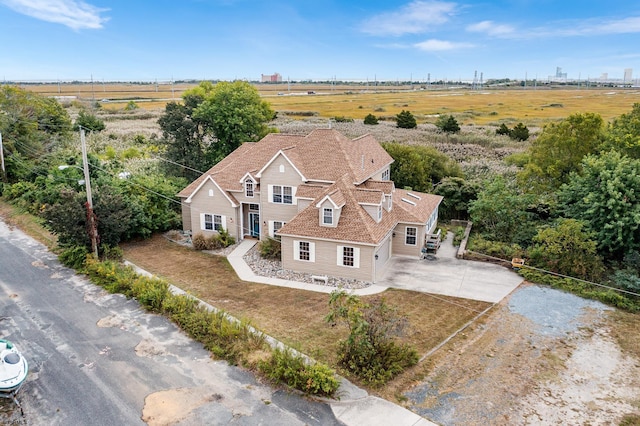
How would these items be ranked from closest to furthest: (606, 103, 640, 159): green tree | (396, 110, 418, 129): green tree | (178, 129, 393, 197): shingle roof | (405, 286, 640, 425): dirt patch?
(405, 286, 640, 425): dirt patch, (606, 103, 640, 159): green tree, (178, 129, 393, 197): shingle roof, (396, 110, 418, 129): green tree

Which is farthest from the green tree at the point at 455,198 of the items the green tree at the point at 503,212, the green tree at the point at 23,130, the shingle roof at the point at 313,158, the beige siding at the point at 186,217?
the green tree at the point at 23,130

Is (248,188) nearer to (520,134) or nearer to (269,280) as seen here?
(269,280)

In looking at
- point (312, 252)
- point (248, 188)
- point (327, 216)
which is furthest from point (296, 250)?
point (248, 188)

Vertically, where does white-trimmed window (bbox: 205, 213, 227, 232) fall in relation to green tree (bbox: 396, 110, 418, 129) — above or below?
below

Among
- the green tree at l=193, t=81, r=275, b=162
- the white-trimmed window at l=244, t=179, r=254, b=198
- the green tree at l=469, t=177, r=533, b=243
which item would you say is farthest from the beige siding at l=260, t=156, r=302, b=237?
the green tree at l=193, t=81, r=275, b=162

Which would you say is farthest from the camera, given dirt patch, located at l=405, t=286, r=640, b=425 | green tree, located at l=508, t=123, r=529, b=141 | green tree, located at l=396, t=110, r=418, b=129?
green tree, located at l=396, t=110, r=418, b=129

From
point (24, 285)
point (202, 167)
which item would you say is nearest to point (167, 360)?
point (24, 285)

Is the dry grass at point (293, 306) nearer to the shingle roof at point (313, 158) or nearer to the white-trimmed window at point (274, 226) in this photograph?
the white-trimmed window at point (274, 226)

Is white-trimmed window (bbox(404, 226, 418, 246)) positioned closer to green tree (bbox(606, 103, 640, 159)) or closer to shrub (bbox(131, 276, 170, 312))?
green tree (bbox(606, 103, 640, 159))
